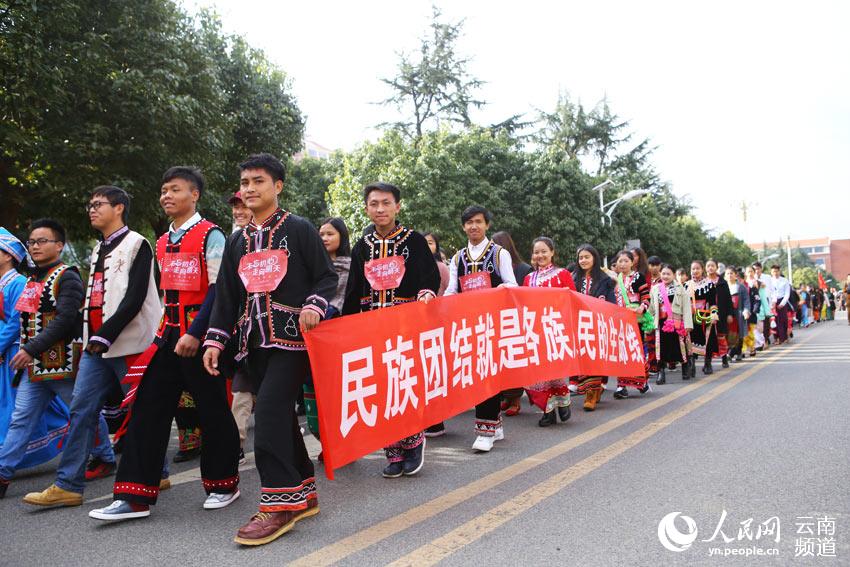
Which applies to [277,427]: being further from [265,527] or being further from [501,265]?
[501,265]

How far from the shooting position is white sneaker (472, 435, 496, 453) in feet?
17.5

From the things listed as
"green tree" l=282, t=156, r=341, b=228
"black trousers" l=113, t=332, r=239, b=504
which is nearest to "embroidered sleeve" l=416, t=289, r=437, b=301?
"black trousers" l=113, t=332, r=239, b=504

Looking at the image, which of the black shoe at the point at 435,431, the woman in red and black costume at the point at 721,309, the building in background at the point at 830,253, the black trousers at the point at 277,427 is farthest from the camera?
the building in background at the point at 830,253

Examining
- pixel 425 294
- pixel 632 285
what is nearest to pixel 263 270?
pixel 425 294

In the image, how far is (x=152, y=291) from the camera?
4.50m

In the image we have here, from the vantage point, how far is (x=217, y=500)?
4027 millimetres

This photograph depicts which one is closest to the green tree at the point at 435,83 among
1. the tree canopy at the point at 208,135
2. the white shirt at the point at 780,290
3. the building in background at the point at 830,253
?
the tree canopy at the point at 208,135

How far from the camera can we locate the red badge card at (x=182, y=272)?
407 centimetres

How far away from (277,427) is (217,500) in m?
0.84

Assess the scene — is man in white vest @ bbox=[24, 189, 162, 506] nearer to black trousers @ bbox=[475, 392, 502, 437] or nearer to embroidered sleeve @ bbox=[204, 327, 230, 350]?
embroidered sleeve @ bbox=[204, 327, 230, 350]

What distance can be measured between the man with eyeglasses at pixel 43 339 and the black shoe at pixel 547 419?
3.89 m

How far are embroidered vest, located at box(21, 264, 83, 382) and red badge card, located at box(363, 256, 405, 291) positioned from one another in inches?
81.9

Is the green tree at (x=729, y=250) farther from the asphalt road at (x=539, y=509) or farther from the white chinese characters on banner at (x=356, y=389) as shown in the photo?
the white chinese characters on banner at (x=356, y=389)

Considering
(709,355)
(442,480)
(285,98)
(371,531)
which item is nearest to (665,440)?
(442,480)
